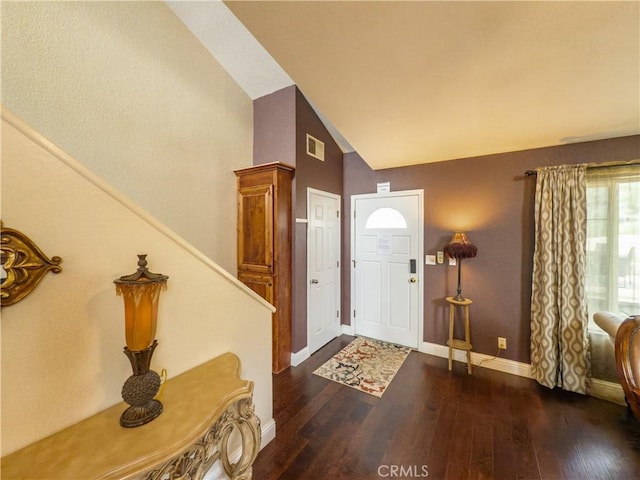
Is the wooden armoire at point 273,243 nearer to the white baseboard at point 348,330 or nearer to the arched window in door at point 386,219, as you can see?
the white baseboard at point 348,330

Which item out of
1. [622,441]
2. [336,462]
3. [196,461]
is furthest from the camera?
[622,441]

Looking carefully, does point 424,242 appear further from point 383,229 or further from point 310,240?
point 310,240

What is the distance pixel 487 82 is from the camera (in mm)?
1664

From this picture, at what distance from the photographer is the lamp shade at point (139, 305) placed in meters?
0.92

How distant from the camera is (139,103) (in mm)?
2305

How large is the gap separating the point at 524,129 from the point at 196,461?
10.3 feet

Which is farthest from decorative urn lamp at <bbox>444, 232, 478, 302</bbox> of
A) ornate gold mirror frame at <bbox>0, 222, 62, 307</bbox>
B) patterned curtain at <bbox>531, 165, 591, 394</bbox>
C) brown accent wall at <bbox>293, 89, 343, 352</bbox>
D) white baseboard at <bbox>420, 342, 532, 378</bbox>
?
ornate gold mirror frame at <bbox>0, 222, 62, 307</bbox>

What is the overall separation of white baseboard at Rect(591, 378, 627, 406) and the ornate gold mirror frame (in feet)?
12.8

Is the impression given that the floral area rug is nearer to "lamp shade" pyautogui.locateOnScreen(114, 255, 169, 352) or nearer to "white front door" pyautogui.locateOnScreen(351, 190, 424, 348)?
"white front door" pyautogui.locateOnScreen(351, 190, 424, 348)

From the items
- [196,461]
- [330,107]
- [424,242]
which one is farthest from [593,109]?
[196,461]

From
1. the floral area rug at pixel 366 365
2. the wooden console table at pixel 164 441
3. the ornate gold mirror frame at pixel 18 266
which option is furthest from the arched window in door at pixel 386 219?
the ornate gold mirror frame at pixel 18 266

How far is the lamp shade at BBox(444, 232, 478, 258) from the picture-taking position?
8.59ft
